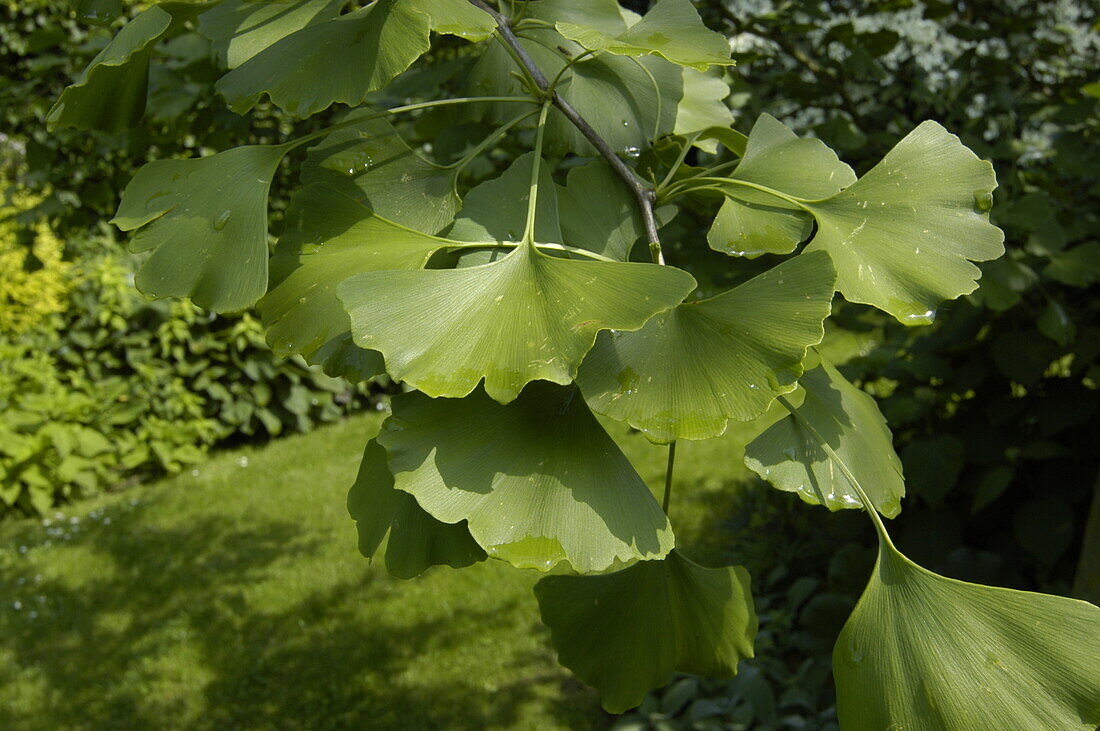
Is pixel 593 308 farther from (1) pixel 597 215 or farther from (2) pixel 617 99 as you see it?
(2) pixel 617 99

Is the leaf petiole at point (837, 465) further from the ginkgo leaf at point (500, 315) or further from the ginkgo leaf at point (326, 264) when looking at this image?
the ginkgo leaf at point (326, 264)

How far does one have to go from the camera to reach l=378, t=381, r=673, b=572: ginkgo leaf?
59 cm

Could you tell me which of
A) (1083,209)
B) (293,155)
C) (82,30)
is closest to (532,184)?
(293,155)

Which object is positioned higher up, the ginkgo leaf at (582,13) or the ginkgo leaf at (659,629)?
the ginkgo leaf at (582,13)

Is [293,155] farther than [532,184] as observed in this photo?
Yes

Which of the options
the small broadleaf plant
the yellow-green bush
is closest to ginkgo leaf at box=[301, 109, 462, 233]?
the small broadleaf plant

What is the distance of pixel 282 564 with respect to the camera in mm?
3814

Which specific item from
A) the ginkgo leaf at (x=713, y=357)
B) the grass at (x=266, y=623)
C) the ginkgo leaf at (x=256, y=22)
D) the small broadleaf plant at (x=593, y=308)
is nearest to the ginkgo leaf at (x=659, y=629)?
the small broadleaf plant at (x=593, y=308)

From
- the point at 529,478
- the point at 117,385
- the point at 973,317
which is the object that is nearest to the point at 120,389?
the point at 117,385

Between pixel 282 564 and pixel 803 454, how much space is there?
3.49 m

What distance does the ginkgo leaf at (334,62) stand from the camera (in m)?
0.65

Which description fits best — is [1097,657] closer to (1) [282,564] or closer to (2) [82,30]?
(1) [282,564]

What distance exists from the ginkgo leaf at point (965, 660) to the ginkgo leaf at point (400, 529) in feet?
0.99

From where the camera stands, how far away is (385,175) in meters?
0.79
